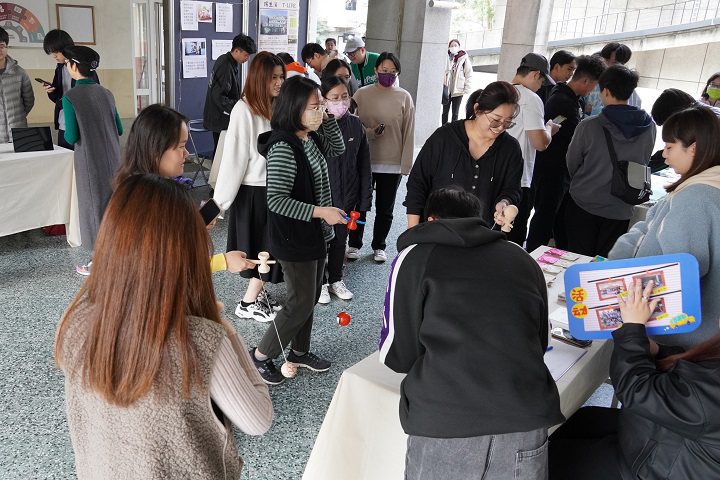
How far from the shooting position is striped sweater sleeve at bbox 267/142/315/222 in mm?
2471

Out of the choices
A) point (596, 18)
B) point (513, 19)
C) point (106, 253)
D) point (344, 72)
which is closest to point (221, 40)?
point (344, 72)

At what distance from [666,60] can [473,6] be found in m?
5.71

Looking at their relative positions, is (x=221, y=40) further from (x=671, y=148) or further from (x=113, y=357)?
(x=113, y=357)

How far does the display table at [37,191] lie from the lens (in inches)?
156

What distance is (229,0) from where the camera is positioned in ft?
21.0

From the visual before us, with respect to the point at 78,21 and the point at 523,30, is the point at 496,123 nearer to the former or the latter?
the point at 523,30

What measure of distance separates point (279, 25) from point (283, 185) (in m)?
4.96

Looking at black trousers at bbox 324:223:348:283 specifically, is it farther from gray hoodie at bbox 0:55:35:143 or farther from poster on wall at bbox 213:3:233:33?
poster on wall at bbox 213:3:233:33

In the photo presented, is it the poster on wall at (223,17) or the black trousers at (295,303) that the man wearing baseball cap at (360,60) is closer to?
the poster on wall at (223,17)

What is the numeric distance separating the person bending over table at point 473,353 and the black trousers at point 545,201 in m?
2.95

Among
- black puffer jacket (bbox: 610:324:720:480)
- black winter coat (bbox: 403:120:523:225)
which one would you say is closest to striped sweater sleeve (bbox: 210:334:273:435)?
black puffer jacket (bbox: 610:324:720:480)

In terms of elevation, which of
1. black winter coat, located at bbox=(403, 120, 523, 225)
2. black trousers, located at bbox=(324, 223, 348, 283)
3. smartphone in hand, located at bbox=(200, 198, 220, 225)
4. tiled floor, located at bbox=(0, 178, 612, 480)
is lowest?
tiled floor, located at bbox=(0, 178, 612, 480)

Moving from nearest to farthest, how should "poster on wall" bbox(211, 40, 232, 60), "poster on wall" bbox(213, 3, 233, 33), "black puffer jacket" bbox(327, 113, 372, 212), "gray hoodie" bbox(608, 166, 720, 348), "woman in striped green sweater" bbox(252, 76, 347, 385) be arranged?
"gray hoodie" bbox(608, 166, 720, 348)
"woman in striped green sweater" bbox(252, 76, 347, 385)
"black puffer jacket" bbox(327, 113, 372, 212)
"poster on wall" bbox(213, 3, 233, 33)
"poster on wall" bbox(211, 40, 232, 60)

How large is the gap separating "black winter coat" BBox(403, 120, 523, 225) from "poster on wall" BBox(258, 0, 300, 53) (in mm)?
4668
